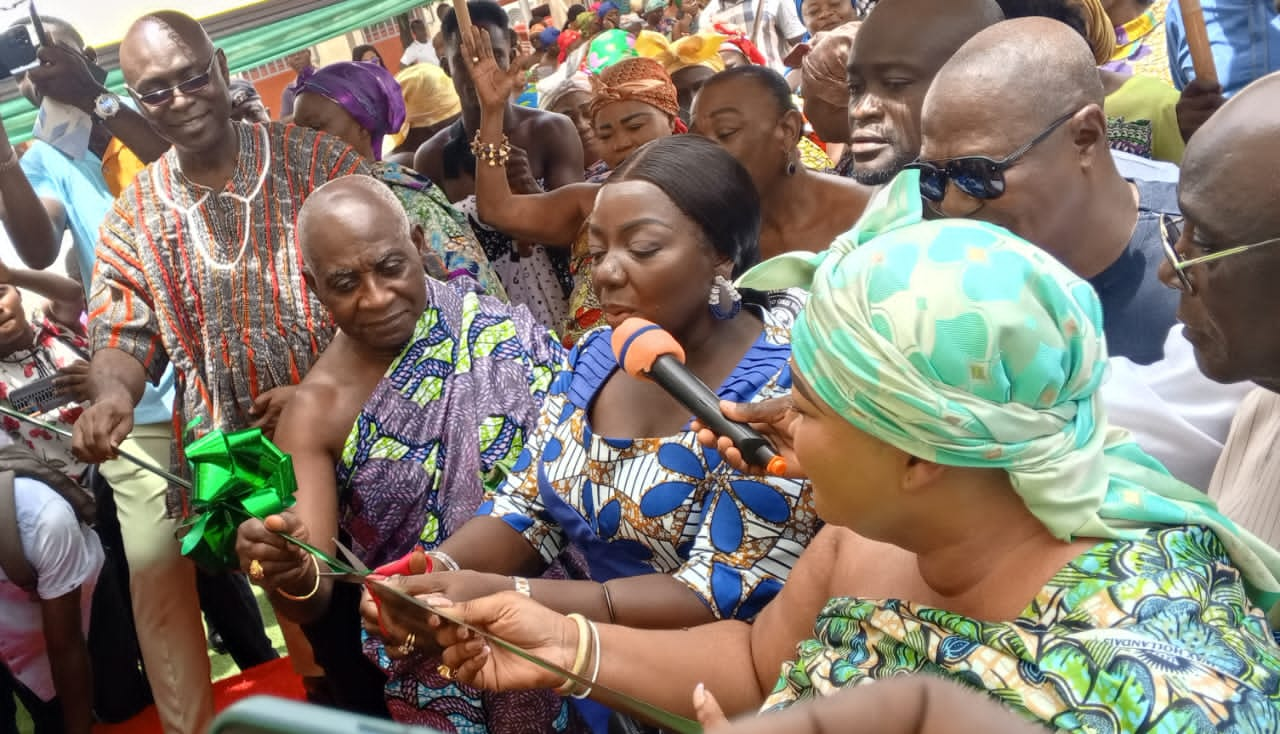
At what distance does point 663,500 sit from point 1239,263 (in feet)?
3.69

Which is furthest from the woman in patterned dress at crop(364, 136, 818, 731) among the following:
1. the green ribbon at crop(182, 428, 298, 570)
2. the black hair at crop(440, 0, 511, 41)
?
the black hair at crop(440, 0, 511, 41)

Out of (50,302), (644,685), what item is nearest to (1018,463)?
(644,685)

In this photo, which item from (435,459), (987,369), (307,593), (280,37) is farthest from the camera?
(280,37)

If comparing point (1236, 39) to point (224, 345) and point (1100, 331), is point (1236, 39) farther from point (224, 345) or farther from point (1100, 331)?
point (224, 345)

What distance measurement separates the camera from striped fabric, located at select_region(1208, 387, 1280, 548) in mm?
1764

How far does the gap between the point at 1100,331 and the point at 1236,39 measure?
2428 mm

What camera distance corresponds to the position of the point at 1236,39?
331 centimetres

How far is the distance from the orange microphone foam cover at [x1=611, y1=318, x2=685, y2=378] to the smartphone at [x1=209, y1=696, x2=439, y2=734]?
4.64 ft

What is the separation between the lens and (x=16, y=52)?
398cm

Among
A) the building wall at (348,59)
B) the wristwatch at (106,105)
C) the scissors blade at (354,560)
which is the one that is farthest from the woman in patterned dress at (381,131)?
the building wall at (348,59)

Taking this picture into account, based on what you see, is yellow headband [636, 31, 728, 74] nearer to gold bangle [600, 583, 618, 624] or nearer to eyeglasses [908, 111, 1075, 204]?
eyeglasses [908, 111, 1075, 204]

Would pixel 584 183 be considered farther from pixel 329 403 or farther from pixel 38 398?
pixel 38 398

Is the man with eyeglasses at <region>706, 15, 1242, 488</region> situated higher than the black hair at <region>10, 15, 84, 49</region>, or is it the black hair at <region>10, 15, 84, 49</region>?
the black hair at <region>10, 15, 84, 49</region>

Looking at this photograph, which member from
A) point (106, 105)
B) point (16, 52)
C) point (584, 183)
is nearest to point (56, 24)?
point (16, 52)
